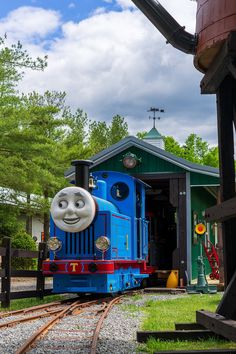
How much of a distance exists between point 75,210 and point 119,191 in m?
2.65

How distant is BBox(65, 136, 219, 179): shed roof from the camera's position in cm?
1588

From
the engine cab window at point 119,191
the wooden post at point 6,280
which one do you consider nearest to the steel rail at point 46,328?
the wooden post at point 6,280

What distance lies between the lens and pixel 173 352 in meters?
4.81

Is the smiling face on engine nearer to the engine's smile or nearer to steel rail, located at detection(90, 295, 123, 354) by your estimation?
the engine's smile

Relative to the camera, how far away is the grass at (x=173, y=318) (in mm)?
5566

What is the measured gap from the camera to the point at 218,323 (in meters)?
5.29

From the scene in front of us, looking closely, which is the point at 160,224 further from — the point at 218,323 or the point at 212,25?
the point at 212,25

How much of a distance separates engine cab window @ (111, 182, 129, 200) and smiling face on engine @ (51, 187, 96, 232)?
2.26 m

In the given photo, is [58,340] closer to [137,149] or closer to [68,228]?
[68,228]

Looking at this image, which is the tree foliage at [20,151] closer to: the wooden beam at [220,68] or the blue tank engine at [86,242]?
the blue tank engine at [86,242]

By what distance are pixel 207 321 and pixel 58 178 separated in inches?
811

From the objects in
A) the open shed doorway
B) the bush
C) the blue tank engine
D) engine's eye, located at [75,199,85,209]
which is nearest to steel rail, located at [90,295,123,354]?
the blue tank engine

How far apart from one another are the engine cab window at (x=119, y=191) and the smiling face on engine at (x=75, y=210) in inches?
88.9

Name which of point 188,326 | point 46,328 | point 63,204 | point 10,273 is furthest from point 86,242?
point 188,326
